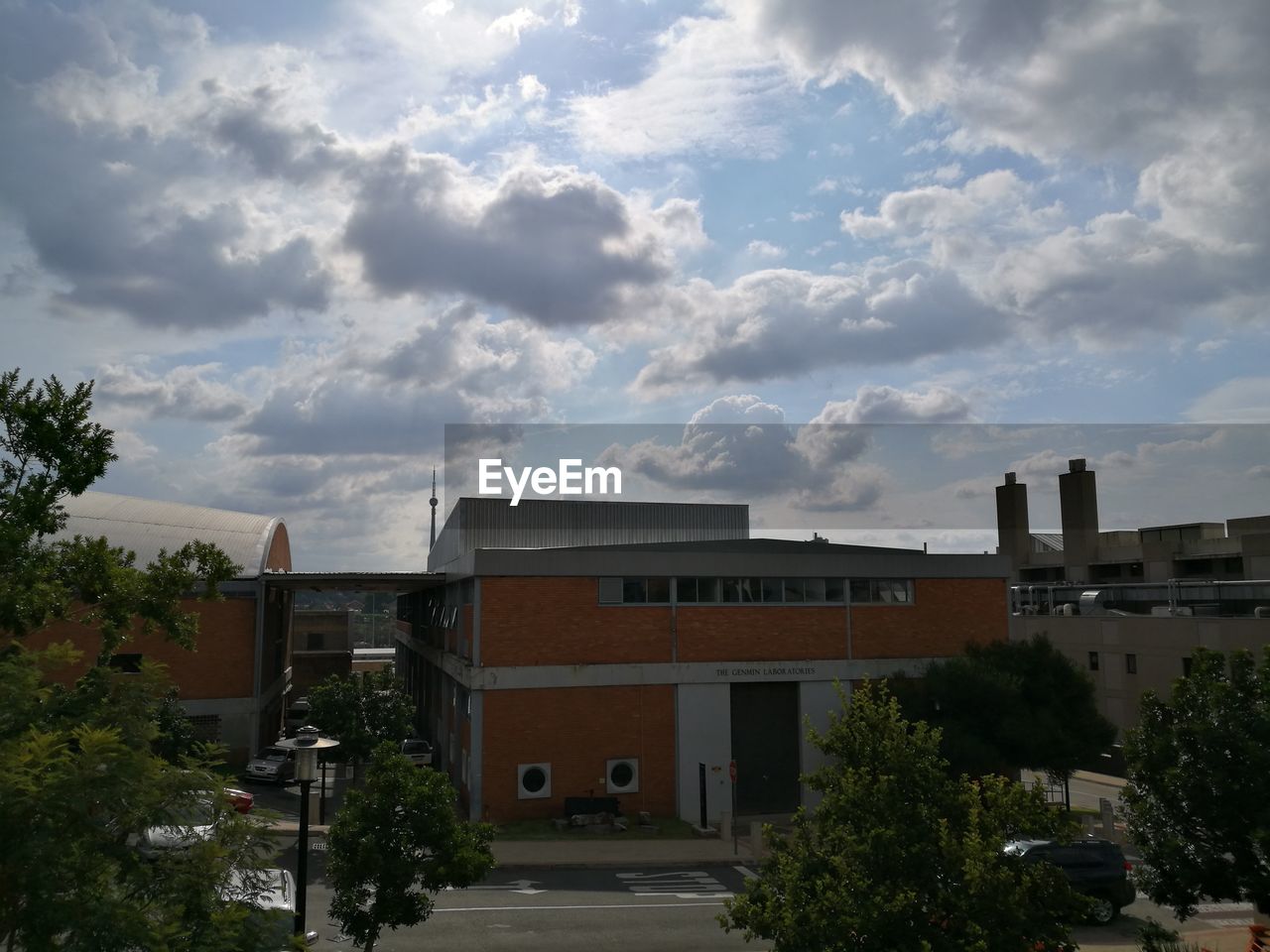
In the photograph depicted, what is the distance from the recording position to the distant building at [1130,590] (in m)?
48.7

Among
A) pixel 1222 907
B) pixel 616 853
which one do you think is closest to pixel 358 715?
pixel 616 853

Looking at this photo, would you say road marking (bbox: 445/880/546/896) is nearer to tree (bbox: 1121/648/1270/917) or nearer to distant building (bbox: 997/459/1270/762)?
tree (bbox: 1121/648/1270/917)

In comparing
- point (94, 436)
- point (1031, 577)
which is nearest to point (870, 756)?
point (94, 436)

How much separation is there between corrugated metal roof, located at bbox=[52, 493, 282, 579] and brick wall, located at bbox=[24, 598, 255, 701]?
2.04 metres

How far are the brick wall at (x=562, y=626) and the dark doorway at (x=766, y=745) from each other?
12.5 feet

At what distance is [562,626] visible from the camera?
33406mm

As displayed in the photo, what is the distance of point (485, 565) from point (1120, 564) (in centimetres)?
6581

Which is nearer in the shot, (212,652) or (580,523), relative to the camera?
(212,652)

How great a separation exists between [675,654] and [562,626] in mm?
4357

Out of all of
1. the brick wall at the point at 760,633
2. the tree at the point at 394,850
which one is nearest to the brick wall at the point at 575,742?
the brick wall at the point at 760,633

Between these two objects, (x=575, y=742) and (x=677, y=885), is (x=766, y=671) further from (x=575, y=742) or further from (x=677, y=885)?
(x=677, y=885)

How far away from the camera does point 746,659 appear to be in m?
35.2

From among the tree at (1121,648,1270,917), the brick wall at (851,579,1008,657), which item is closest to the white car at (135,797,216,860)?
the tree at (1121,648,1270,917)

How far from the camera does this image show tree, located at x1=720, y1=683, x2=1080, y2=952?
1077cm
